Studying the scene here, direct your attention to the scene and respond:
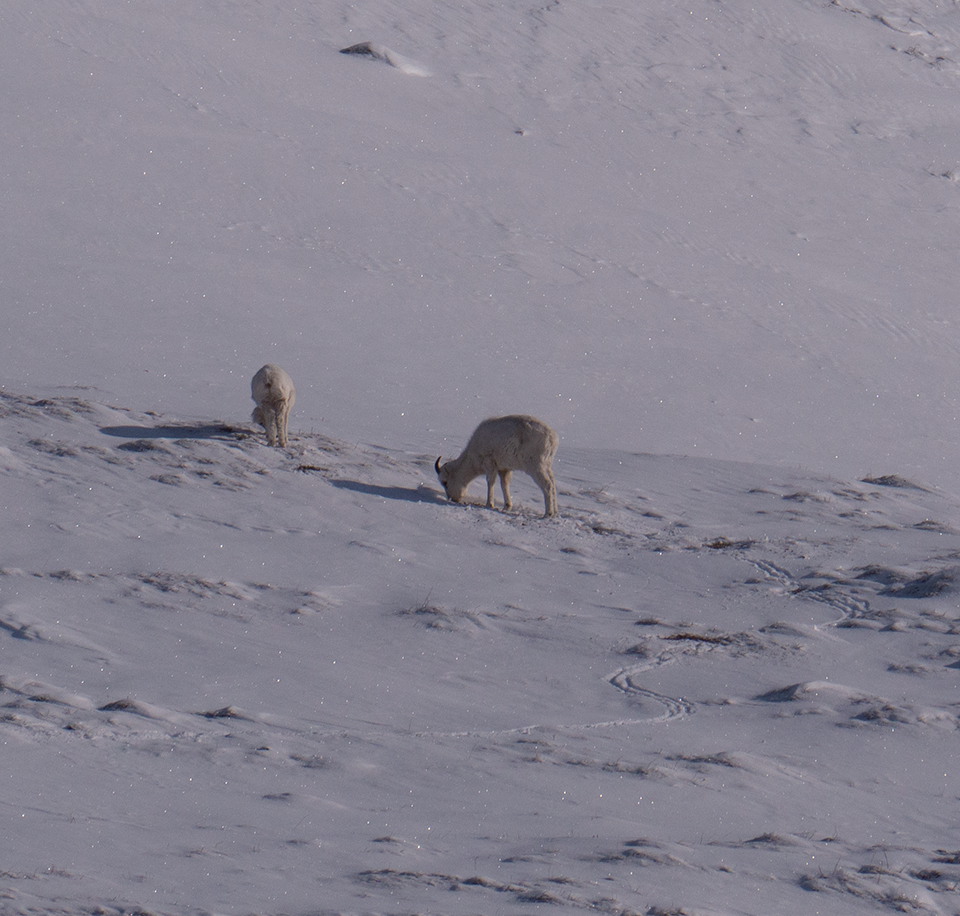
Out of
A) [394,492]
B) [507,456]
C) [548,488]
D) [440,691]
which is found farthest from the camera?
[394,492]

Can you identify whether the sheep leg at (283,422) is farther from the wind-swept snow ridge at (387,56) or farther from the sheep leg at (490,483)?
the wind-swept snow ridge at (387,56)

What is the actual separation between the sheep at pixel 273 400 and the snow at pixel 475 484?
804 mm

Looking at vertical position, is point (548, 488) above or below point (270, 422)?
below

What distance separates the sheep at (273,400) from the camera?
12742 millimetres

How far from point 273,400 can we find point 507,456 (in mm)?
2423

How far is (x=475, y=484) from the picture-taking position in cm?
1352

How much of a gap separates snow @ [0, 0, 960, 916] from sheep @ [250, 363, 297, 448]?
80 centimetres

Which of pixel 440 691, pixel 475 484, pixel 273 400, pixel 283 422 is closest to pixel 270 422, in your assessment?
pixel 283 422

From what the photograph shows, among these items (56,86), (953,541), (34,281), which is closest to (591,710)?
(953,541)

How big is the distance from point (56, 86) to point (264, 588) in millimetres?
24445

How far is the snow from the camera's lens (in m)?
5.60

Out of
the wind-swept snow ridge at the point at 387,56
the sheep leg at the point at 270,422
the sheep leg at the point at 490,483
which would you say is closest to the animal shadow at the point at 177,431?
the sheep leg at the point at 270,422

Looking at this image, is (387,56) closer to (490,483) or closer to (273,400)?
(273,400)

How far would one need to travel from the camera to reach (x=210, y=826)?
17.6 feet
